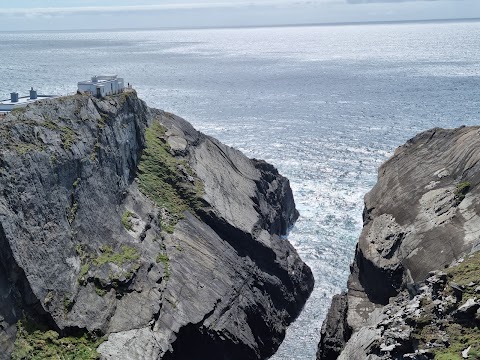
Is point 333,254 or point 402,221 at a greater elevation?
point 402,221

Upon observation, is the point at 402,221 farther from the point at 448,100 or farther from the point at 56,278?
the point at 448,100

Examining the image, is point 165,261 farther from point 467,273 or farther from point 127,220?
point 467,273

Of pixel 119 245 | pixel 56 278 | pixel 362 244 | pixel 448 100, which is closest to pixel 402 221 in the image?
pixel 362 244

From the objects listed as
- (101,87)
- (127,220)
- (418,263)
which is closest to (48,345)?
(127,220)

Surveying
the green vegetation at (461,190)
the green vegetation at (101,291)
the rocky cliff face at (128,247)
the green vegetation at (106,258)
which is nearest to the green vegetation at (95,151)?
the rocky cliff face at (128,247)

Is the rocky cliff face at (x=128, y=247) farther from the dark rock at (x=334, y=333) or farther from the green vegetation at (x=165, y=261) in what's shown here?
the dark rock at (x=334, y=333)

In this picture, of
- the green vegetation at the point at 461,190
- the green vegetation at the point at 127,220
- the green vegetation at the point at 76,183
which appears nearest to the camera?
the green vegetation at the point at 76,183
